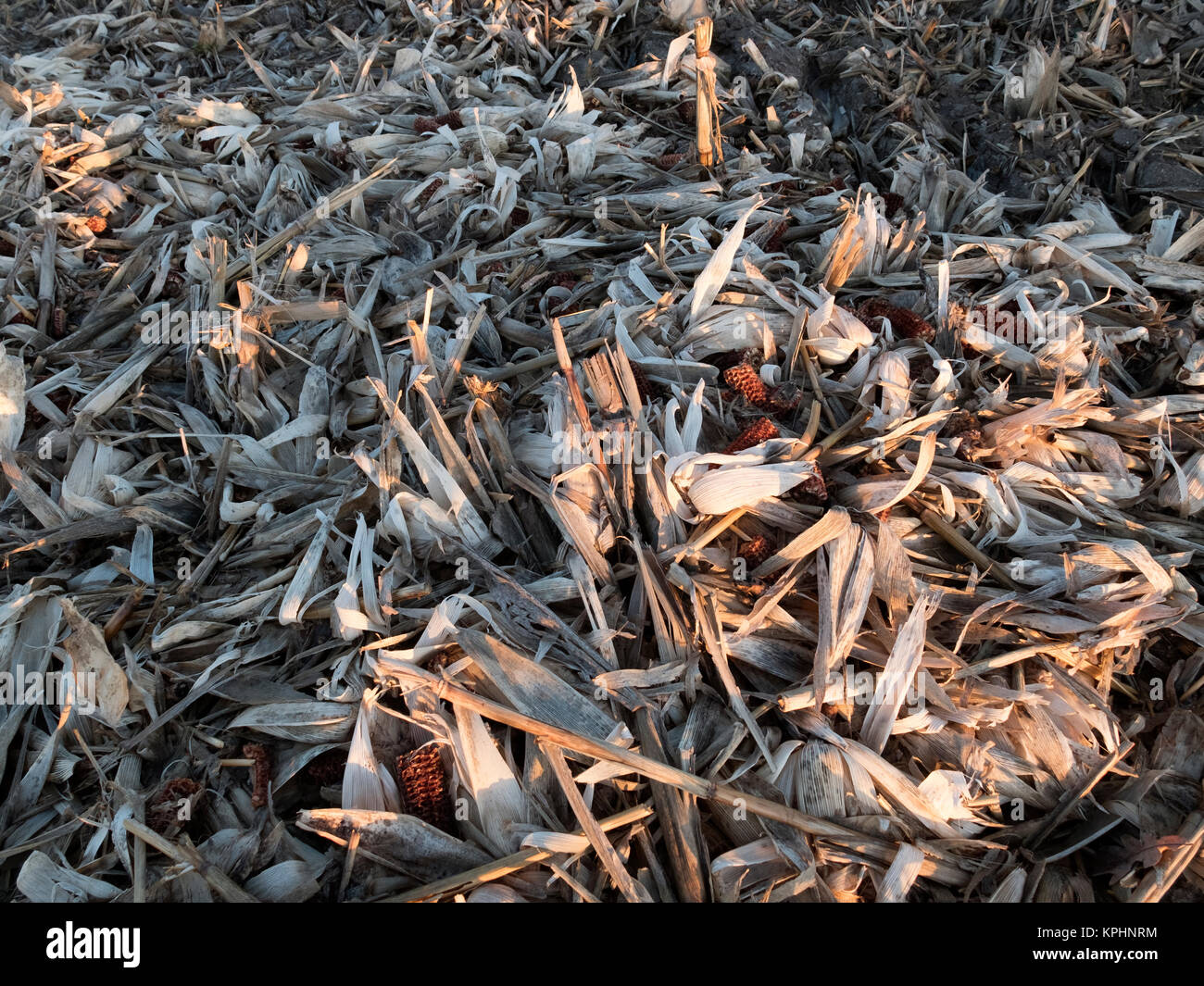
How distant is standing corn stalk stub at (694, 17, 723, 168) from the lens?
139 inches

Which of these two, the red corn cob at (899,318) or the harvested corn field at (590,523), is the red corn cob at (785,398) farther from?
the red corn cob at (899,318)

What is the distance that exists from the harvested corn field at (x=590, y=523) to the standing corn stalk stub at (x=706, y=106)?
3 centimetres

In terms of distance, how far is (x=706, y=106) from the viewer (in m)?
3.64

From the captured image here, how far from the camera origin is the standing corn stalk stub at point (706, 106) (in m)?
3.54

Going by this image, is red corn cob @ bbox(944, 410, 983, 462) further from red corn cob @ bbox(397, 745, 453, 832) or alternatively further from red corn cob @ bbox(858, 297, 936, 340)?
red corn cob @ bbox(397, 745, 453, 832)

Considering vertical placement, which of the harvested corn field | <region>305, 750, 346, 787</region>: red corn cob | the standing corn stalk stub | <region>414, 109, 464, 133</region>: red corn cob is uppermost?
the standing corn stalk stub

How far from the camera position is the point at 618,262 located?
11.0 ft

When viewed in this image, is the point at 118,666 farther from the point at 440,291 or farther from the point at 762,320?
the point at 762,320

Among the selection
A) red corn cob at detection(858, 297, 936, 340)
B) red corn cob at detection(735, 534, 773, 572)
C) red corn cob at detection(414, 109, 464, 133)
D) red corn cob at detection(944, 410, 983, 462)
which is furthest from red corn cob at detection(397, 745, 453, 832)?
red corn cob at detection(414, 109, 464, 133)

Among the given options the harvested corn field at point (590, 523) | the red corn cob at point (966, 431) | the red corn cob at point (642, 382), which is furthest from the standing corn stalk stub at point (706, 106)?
the red corn cob at point (966, 431)

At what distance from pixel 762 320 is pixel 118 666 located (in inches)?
83.5

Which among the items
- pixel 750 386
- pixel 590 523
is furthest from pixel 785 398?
pixel 590 523

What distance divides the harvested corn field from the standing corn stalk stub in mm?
27

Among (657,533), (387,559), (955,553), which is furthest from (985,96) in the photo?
(387,559)
